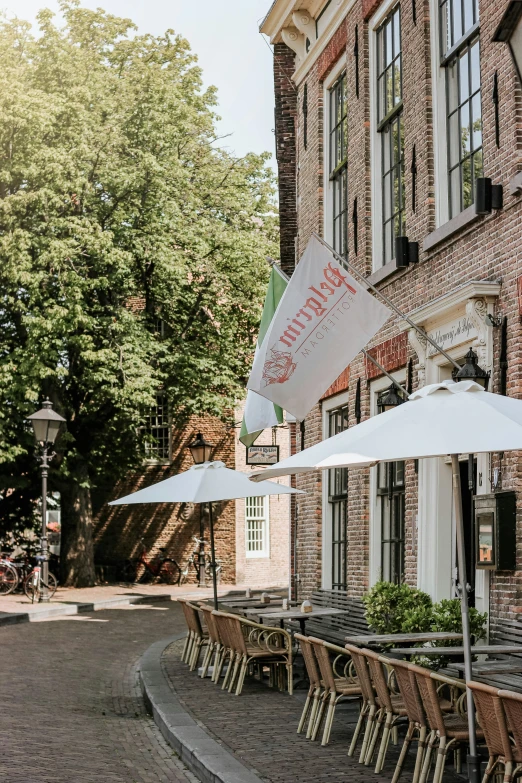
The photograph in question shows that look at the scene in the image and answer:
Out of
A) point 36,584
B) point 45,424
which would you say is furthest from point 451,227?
point 36,584

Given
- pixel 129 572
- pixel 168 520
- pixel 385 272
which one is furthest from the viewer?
pixel 168 520

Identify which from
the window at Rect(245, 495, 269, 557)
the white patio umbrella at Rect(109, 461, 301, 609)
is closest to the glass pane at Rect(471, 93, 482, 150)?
the white patio umbrella at Rect(109, 461, 301, 609)

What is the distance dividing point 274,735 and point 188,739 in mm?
716

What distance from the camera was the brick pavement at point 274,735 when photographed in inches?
287

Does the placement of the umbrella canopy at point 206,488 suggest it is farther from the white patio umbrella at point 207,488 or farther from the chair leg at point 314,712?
the chair leg at point 314,712

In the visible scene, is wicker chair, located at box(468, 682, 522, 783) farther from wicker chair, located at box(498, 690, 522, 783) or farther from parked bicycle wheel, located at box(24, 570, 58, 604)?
parked bicycle wheel, located at box(24, 570, 58, 604)

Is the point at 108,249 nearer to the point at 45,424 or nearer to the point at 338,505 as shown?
the point at 45,424

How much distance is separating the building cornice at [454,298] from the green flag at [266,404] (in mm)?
1455

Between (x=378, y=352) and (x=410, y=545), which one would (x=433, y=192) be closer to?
(x=378, y=352)

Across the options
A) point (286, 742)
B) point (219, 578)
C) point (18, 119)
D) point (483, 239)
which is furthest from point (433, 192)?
point (219, 578)

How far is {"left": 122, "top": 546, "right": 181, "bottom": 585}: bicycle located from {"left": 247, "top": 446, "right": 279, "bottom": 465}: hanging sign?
1437 cm

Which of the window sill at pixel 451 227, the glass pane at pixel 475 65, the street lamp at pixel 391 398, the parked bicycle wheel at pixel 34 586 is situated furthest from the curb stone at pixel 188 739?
the parked bicycle wheel at pixel 34 586

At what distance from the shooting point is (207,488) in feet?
44.0

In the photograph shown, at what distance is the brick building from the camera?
9906 mm
